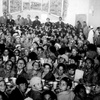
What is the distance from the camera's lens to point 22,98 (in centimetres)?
378

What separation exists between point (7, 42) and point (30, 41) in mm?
911

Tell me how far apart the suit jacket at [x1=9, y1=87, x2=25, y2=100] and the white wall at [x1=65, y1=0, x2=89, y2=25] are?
11.6 metres

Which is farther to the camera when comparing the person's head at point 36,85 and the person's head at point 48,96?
the person's head at point 36,85

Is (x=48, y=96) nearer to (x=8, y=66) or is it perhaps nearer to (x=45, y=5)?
(x=8, y=66)

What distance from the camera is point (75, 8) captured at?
14906mm

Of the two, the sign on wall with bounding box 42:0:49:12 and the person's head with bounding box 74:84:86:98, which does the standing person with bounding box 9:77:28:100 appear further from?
the sign on wall with bounding box 42:0:49:12

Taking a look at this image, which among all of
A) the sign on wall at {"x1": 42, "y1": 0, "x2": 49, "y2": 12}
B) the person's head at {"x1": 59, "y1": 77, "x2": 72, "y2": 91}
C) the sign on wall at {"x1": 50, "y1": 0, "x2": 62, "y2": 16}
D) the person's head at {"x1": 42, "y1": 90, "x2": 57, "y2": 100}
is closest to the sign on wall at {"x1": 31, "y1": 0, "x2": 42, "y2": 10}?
the sign on wall at {"x1": 42, "y1": 0, "x2": 49, "y2": 12}

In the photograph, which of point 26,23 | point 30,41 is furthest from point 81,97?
point 26,23

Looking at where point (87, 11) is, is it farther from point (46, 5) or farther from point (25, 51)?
point (25, 51)

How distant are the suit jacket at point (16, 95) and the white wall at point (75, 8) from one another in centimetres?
1157

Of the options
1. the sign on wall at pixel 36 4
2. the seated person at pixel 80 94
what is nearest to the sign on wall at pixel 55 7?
the sign on wall at pixel 36 4

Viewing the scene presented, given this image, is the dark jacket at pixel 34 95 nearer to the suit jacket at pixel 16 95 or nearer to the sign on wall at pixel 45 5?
the suit jacket at pixel 16 95

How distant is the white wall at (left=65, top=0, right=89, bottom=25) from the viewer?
14.7 metres

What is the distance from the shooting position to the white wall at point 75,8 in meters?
14.7
